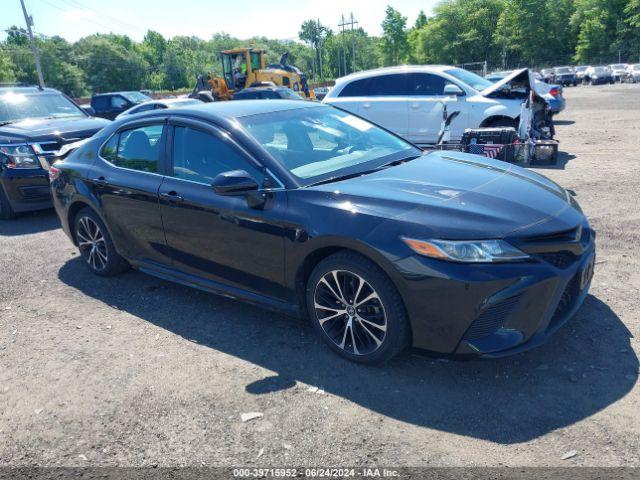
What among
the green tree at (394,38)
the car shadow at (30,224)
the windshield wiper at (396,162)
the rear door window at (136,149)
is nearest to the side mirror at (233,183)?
the windshield wiper at (396,162)

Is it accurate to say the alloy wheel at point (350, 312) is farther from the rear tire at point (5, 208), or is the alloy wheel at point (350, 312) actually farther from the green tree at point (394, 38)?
the green tree at point (394, 38)

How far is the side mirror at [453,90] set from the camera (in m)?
10.1

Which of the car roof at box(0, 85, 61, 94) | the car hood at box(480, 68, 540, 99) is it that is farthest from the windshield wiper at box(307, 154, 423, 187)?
the car roof at box(0, 85, 61, 94)

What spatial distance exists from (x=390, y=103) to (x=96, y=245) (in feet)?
23.9

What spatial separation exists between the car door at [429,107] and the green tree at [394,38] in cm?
8691

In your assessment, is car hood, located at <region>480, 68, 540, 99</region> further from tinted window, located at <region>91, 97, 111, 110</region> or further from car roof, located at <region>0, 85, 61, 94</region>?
tinted window, located at <region>91, 97, 111, 110</region>

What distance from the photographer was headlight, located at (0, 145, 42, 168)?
301 inches

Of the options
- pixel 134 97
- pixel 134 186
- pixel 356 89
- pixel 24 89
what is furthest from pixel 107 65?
pixel 134 186

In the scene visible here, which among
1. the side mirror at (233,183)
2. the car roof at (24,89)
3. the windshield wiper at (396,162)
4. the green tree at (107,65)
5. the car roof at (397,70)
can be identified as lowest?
the green tree at (107,65)

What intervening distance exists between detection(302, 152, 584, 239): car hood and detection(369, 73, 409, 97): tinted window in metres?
7.43

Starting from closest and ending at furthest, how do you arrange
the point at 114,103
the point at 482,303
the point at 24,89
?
the point at 482,303
the point at 24,89
the point at 114,103

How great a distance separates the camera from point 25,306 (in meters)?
4.95

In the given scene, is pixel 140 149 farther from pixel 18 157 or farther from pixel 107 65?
pixel 107 65

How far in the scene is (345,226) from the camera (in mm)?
3277
